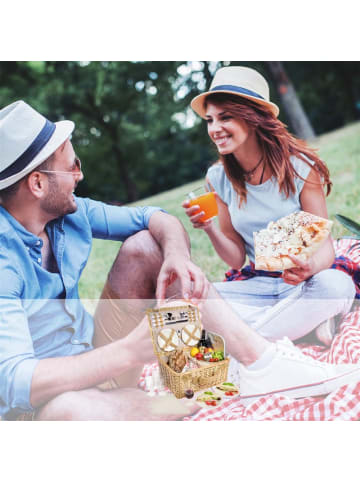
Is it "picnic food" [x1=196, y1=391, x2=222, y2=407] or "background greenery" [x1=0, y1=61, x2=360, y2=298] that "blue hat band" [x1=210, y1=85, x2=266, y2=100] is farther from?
"picnic food" [x1=196, y1=391, x2=222, y2=407]

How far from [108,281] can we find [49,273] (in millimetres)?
361

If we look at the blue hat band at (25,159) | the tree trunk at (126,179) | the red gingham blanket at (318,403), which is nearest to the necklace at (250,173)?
the tree trunk at (126,179)

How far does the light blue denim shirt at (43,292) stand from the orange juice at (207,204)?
35 cm

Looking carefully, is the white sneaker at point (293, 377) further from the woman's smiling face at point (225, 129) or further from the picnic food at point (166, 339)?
the woman's smiling face at point (225, 129)

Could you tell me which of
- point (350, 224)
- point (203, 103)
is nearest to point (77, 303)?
point (203, 103)

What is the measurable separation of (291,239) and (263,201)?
29cm

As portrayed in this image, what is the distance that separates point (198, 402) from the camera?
263 centimetres

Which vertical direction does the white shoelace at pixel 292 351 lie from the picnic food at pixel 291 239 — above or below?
below

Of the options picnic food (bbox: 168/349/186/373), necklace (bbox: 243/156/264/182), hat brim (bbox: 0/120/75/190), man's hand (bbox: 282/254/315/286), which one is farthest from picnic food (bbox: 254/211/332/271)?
hat brim (bbox: 0/120/75/190)

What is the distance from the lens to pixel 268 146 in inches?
103

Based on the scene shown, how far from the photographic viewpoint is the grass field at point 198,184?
8.68ft

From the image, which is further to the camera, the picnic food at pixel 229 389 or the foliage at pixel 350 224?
the foliage at pixel 350 224

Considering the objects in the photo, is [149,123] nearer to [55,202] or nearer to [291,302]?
[55,202]
